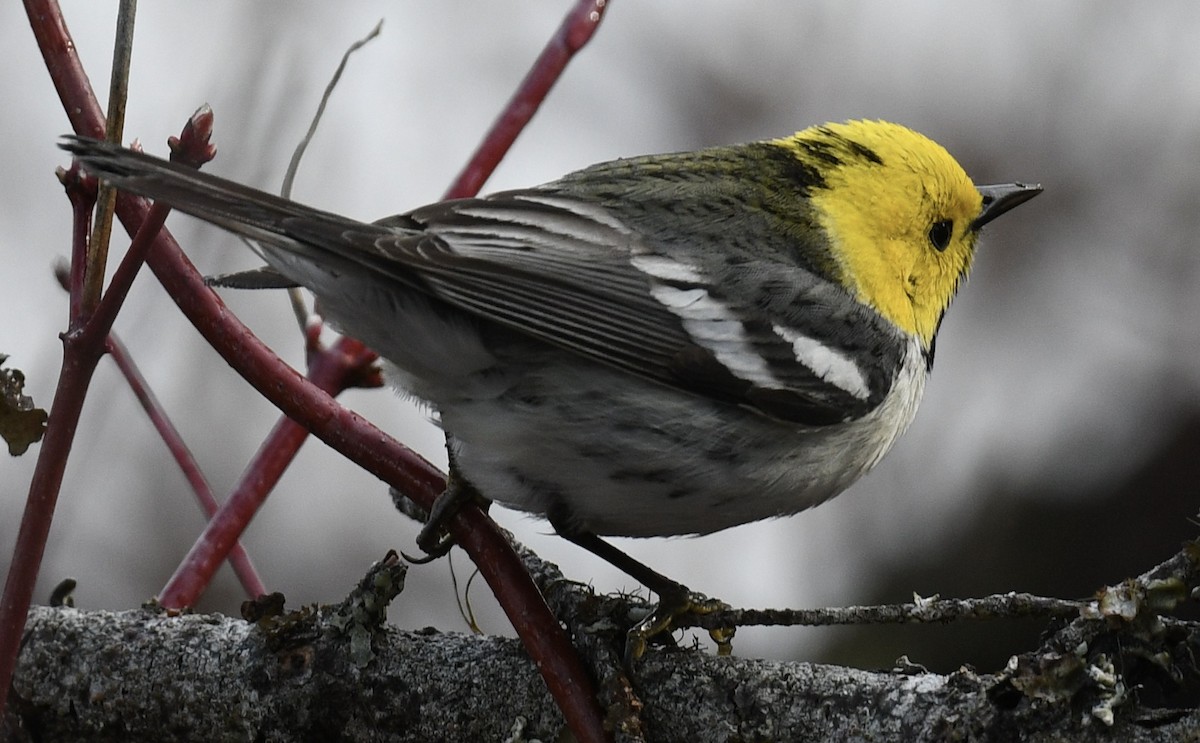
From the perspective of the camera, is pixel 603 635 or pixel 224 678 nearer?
pixel 603 635

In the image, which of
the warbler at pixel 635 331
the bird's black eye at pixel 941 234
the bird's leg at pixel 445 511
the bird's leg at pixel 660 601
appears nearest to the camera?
the bird's leg at pixel 660 601

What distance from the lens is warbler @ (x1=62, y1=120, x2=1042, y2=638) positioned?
2613 mm

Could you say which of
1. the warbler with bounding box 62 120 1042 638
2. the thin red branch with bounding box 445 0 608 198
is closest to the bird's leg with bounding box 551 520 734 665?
the warbler with bounding box 62 120 1042 638

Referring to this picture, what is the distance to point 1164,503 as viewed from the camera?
15.0 feet

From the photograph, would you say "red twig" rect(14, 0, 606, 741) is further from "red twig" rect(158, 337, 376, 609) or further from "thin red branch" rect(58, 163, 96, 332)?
"red twig" rect(158, 337, 376, 609)

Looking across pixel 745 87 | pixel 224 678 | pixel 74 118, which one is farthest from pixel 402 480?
pixel 745 87

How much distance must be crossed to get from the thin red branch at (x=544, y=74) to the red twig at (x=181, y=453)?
2.88ft

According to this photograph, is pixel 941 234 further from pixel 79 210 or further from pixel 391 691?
pixel 79 210

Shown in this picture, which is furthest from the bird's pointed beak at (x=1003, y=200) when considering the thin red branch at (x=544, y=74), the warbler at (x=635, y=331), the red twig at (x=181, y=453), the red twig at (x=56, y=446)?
the red twig at (x=56, y=446)

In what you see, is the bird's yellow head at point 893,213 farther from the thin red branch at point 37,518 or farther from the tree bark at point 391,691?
the thin red branch at point 37,518

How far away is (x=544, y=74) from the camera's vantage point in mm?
2709

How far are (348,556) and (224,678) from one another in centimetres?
384

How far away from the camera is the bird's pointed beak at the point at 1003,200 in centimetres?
367

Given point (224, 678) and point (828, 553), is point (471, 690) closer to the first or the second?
point (224, 678)
